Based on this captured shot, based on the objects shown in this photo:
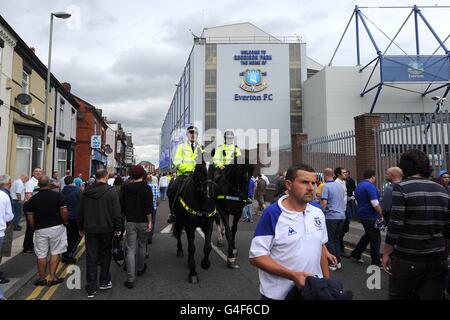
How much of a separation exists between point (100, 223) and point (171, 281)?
1.58 m

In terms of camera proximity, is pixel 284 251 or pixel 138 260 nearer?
pixel 284 251

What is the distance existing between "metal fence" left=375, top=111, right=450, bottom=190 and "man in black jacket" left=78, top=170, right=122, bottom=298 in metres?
8.19

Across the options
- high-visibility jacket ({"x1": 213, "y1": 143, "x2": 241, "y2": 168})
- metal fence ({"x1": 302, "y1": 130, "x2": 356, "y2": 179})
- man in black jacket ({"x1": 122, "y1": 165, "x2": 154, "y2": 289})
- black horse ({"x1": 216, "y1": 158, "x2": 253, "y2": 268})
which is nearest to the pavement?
man in black jacket ({"x1": 122, "y1": 165, "x2": 154, "y2": 289})

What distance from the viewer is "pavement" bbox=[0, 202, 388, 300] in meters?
5.01

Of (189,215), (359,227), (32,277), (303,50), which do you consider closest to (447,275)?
(189,215)

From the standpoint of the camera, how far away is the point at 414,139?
1101 centimetres

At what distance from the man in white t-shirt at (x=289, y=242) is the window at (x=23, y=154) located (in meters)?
15.9

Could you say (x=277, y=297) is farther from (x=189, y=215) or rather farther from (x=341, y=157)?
(x=341, y=157)

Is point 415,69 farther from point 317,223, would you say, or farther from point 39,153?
point 317,223

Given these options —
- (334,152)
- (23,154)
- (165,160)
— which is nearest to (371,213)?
(334,152)

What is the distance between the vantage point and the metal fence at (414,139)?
9.37 m

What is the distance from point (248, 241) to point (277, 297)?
23.6 ft

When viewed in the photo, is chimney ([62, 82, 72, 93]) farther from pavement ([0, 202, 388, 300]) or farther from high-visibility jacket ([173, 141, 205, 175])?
high-visibility jacket ([173, 141, 205, 175])

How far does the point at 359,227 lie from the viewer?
1157 cm
